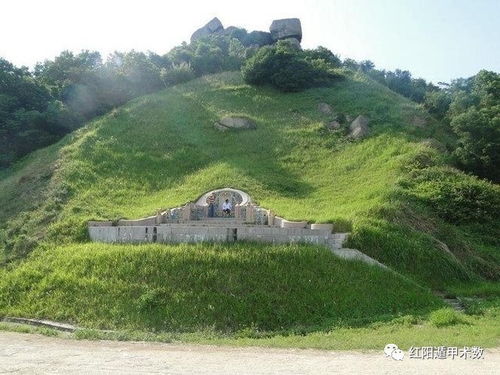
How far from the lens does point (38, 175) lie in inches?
1056

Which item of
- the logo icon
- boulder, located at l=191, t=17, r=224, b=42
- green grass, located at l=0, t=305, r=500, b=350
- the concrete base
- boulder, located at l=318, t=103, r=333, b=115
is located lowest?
green grass, located at l=0, t=305, r=500, b=350

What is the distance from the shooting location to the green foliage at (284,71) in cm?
4119

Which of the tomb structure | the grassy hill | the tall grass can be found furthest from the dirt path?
the tall grass

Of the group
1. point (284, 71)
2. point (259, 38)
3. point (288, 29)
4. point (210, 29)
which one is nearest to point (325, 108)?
point (284, 71)

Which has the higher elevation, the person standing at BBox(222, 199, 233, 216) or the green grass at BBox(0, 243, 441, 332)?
the person standing at BBox(222, 199, 233, 216)

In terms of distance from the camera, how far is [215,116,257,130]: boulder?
33.4 m

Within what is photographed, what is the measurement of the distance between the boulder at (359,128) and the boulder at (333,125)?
0.80 m

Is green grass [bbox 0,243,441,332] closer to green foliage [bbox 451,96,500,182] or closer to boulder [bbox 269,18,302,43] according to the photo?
green foliage [bbox 451,96,500,182]

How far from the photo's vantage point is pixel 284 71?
41.7 metres

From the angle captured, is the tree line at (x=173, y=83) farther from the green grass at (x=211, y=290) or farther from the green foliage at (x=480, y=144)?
the green grass at (x=211, y=290)

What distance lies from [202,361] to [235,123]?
2511 cm

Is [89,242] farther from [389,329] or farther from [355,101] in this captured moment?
[355,101]

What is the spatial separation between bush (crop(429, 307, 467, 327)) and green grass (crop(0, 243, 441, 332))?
122 centimetres

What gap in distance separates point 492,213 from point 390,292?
9533 mm
